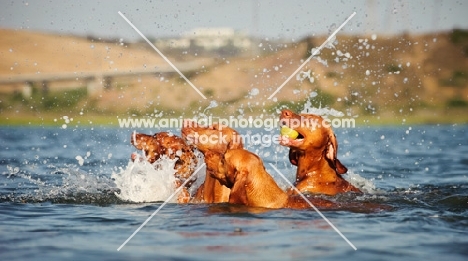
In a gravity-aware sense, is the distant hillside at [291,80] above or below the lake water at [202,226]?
above

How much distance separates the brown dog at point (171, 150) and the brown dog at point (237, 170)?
72 centimetres

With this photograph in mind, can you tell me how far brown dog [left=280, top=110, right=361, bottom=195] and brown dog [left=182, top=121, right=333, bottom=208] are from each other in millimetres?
966

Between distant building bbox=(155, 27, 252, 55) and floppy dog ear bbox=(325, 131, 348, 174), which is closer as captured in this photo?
floppy dog ear bbox=(325, 131, 348, 174)

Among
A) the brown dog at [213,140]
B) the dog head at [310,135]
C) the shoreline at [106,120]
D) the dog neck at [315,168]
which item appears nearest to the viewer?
the brown dog at [213,140]

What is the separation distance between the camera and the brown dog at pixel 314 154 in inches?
404

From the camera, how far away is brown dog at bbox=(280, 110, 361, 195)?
33.7 feet

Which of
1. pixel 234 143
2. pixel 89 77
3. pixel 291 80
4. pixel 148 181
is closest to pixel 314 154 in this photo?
pixel 234 143

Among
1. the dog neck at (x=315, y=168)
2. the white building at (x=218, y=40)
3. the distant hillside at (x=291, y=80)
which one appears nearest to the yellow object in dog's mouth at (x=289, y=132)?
the dog neck at (x=315, y=168)

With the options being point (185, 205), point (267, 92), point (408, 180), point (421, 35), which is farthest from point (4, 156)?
point (421, 35)

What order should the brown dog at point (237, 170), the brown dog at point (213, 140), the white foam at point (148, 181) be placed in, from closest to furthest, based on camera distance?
the brown dog at point (237, 170) < the brown dog at point (213, 140) < the white foam at point (148, 181)

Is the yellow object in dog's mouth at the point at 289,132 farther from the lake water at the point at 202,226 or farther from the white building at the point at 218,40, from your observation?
the white building at the point at 218,40

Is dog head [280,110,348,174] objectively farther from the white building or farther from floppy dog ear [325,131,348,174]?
the white building

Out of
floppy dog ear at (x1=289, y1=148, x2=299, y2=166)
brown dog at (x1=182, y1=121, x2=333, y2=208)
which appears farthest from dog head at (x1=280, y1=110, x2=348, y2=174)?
brown dog at (x1=182, y1=121, x2=333, y2=208)

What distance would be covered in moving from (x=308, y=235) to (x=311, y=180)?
2.34 m
